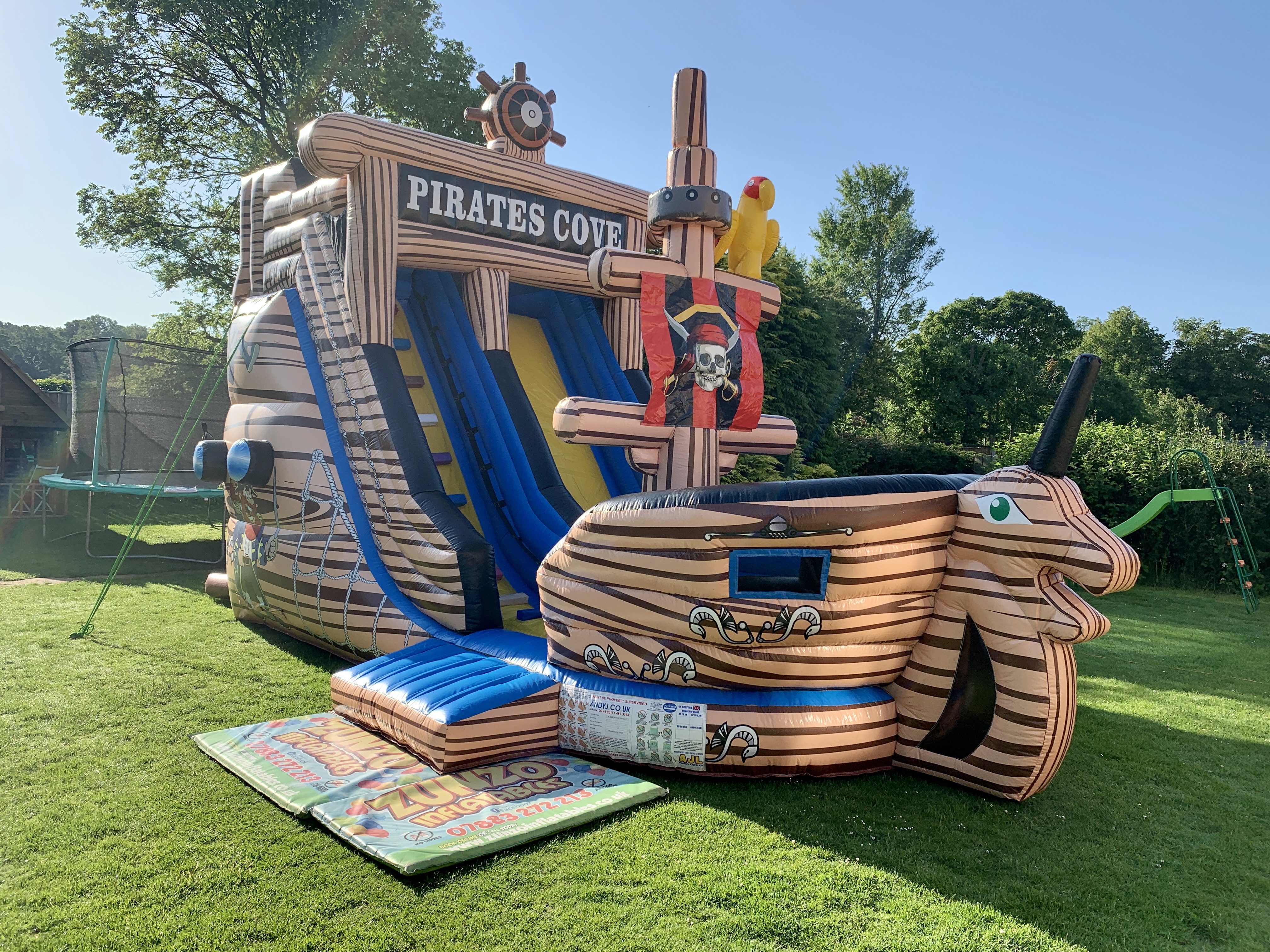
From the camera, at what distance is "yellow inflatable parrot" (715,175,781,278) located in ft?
15.5

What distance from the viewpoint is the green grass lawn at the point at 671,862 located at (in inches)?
103

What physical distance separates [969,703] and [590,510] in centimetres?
202

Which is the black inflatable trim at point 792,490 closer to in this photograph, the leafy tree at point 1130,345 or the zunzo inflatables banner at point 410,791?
the zunzo inflatables banner at point 410,791

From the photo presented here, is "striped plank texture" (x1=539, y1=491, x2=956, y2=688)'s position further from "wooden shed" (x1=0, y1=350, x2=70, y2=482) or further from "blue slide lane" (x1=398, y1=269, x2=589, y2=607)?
"wooden shed" (x1=0, y1=350, x2=70, y2=482)

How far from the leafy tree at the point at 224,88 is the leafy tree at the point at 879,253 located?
43.6 feet

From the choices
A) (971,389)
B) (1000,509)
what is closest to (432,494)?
(1000,509)

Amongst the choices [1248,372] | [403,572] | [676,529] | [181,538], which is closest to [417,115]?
[181,538]

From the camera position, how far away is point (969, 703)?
3.68 m

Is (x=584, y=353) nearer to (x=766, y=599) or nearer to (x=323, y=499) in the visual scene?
(x=323, y=499)

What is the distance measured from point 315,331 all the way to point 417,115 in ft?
43.5

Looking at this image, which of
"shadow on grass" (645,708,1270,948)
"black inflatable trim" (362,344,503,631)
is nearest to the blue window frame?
"shadow on grass" (645,708,1270,948)

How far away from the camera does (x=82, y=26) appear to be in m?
15.5

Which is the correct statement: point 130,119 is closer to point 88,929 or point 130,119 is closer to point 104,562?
point 104,562

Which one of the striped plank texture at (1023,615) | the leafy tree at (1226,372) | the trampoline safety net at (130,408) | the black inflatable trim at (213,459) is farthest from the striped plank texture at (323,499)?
the leafy tree at (1226,372)
